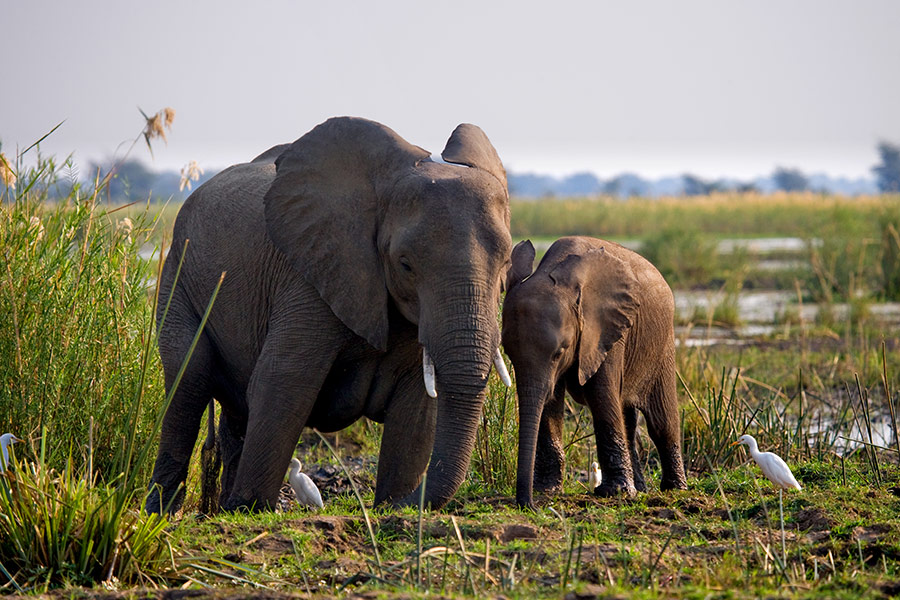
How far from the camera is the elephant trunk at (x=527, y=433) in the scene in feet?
19.7

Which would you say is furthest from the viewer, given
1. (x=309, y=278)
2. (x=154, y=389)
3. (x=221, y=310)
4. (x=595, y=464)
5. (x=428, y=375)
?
(x=595, y=464)

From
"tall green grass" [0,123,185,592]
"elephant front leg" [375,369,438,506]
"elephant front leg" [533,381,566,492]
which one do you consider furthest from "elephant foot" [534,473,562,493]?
"tall green grass" [0,123,185,592]

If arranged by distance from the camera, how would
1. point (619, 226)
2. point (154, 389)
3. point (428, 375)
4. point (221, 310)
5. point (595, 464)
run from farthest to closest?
point (619, 226) → point (595, 464) → point (154, 389) → point (221, 310) → point (428, 375)

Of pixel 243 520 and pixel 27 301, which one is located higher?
pixel 27 301

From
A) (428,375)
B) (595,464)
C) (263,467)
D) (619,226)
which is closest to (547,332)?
(428,375)

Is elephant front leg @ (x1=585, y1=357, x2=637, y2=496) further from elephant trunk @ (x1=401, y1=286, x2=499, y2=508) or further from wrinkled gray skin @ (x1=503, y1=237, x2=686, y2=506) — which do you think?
elephant trunk @ (x1=401, y1=286, x2=499, y2=508)

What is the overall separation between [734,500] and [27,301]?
4.24 metres

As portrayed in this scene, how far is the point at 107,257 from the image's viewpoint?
7324 mm

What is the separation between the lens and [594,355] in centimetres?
654

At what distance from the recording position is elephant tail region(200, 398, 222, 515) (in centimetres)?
717

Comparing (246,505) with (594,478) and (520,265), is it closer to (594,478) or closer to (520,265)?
(520,265)

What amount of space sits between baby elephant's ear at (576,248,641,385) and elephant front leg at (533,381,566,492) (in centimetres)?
44

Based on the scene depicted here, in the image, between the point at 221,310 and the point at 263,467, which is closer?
the point at 263,467

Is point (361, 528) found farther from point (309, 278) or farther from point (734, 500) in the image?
point (734, 500)
